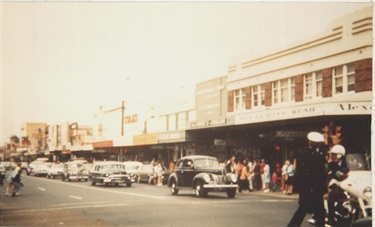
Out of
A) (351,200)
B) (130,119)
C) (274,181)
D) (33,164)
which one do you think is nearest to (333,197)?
(351,200)

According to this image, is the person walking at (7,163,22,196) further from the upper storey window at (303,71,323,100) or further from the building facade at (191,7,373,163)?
the upper storey window at (303,71,323,100)

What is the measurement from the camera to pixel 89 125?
15.0m

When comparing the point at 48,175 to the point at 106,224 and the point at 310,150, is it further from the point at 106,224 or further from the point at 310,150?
the point at 310,150

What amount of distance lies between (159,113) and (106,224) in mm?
10135

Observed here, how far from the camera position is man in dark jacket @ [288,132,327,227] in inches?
345

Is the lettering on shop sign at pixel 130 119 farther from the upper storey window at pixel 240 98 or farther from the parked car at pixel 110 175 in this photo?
the upper storey window at pixel 240 98

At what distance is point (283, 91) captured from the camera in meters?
19.0

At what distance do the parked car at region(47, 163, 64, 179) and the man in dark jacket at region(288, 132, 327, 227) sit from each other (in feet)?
35.3

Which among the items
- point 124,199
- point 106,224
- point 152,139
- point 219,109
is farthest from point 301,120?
point 106,224

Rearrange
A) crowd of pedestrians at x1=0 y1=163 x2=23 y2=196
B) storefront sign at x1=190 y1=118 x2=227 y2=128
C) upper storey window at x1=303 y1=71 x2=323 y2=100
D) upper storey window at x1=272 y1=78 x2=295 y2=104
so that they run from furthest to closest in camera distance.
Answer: upper storey window at x1=272 y1=78 x2=295 y2=104, upper storey window at x1=303 y1=71 x2=323 y2=100, storefront sign at x1=190 y1=118 x2=227 y2=128, crowd of pedestrians at x1=0 y1=163 x2=23 y2=196

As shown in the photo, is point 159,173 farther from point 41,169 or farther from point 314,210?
point 314,210

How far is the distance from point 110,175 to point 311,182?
8912 millimetres

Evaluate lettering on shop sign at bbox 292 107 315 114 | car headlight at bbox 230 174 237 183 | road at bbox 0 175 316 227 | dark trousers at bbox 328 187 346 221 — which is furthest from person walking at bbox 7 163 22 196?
lettering on shop sign at bbox 292 107 315 114

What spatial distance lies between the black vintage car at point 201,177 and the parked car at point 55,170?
4732 mm
